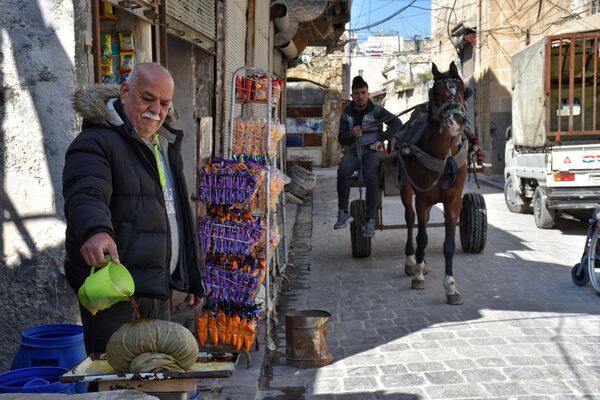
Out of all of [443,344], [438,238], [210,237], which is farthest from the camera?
[438,238]

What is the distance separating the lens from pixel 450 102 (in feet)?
23.6

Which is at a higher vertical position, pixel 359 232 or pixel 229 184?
pixel 229 184

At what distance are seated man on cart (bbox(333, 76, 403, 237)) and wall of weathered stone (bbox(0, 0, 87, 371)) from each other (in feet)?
16.7

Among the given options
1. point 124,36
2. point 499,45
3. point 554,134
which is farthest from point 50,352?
point 499,45

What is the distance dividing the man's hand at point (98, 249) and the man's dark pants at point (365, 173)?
6771 millimetres

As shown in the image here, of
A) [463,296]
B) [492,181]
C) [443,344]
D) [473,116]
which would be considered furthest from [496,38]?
[443,344]

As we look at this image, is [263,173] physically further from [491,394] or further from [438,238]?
[438,238]

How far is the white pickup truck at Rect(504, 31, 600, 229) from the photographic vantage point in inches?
463

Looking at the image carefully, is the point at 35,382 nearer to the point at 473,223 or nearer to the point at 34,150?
the point at 34,150

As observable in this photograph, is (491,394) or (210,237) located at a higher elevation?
(210,237)

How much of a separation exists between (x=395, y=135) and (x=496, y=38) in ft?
58.5

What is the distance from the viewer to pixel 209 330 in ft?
17.5

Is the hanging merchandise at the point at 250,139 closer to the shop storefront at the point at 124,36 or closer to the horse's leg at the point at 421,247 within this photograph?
the shop storefront at the point at 124,36

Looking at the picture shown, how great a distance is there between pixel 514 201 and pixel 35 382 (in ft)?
45.0
